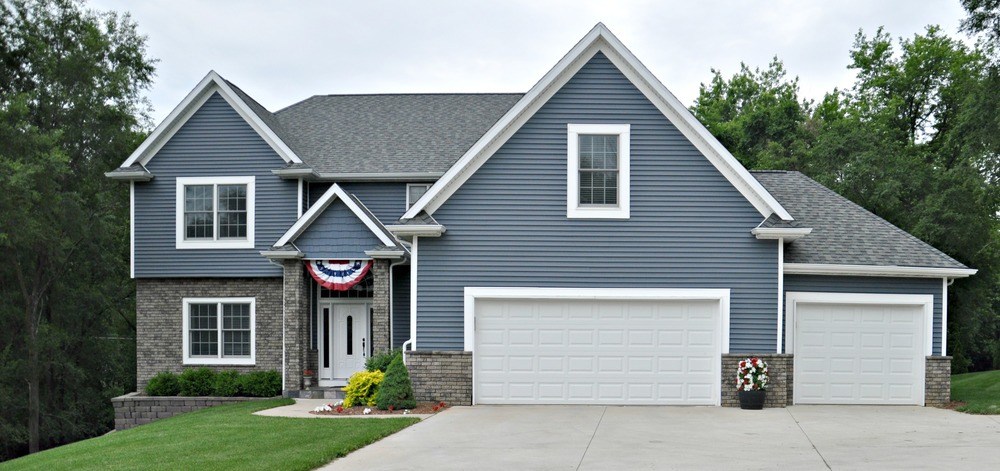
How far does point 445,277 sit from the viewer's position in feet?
61.1

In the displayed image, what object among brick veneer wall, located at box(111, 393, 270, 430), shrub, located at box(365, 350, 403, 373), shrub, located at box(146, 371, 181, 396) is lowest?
brick veneer wall, located at box(111, 393, 270, 430)

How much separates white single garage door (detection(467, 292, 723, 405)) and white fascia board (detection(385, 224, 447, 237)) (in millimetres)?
1674

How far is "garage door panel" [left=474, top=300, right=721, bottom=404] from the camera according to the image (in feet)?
60.6

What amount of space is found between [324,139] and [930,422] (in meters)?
16.4

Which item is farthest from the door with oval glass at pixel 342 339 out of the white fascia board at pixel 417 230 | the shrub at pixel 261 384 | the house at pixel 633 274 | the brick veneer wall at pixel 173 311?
the white fascia board at pixel 417 230

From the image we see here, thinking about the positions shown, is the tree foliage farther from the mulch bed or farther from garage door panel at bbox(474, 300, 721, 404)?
the mulch bed

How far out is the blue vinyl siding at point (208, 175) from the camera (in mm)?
23344

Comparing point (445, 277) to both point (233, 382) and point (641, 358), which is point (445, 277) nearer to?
point (641, 358)

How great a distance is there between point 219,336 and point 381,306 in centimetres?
494

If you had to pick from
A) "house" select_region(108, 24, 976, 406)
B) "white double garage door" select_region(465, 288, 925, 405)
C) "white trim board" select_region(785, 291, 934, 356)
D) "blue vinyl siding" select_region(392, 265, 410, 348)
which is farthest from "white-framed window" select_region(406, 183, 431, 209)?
"white trim board" select_region(785, 291, 934, 356)

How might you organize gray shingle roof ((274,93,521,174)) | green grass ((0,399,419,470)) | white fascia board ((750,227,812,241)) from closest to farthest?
green grass ((0,399,419,470)) → white fascia board ((750,227,812,241)) → gray shingle roof ((274,93,521,174))

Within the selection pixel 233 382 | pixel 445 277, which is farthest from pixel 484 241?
Result: pixel 233 382

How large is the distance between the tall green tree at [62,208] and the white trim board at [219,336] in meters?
7.58

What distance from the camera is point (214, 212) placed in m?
23.5
